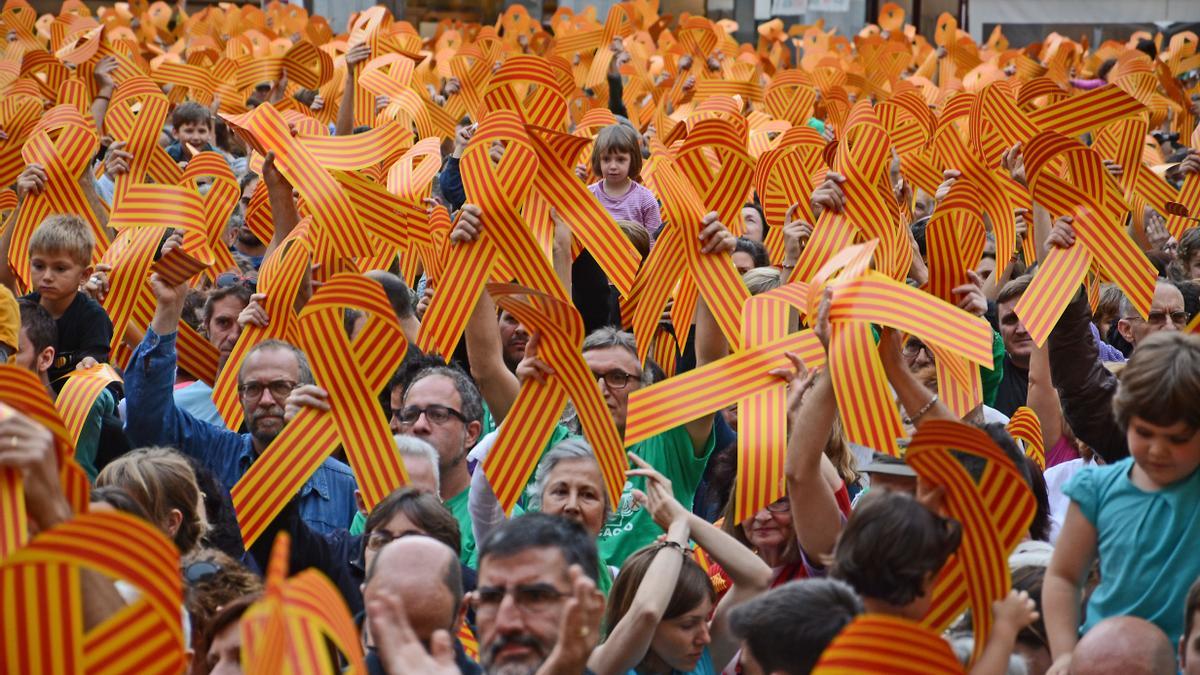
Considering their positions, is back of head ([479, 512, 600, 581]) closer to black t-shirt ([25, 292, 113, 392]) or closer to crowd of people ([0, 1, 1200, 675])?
crowd of people ([0, 1, 1200, 675])

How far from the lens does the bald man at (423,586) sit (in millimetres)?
3385

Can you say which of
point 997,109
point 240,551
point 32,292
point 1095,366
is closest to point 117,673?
point 240,551

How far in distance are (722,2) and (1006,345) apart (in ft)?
59.6

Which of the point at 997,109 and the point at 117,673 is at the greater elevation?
the point at 117,673

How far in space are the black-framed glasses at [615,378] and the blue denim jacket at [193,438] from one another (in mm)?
841

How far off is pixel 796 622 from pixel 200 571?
1461 millimetres

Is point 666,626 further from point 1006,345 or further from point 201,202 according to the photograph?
point 201,202

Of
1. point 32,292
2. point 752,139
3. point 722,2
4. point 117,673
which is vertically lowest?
point 722,2

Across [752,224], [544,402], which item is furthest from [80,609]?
[752,224]

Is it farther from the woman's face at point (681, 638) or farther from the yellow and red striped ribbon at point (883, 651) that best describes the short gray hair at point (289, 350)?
the yellow and red striped ribbon at point (883, 651)

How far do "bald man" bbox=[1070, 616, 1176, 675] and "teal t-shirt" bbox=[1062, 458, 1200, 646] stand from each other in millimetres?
302

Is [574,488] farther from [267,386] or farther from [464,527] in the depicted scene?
[267,386]

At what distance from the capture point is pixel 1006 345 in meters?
6.23

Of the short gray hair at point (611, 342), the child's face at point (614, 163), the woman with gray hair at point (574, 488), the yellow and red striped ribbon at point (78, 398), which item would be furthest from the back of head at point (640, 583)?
the child's face at point (614, 163)
